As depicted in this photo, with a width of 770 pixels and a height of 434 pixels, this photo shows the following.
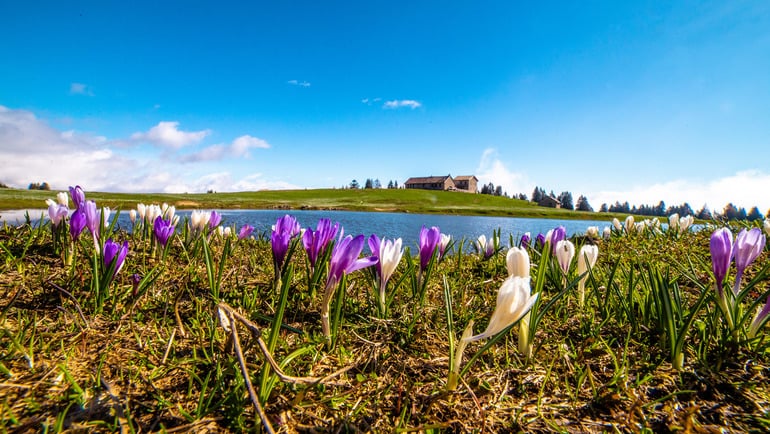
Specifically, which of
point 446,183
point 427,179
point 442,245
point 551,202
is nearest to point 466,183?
point 446,183

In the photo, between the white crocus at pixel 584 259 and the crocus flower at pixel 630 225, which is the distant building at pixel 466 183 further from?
the white crocus at pixel 584 259

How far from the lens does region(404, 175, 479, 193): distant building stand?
9200 centimetres

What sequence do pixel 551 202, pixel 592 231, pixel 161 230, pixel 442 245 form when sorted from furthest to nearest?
1. pixel 551 202
2. pixel 592 231
3. pixel 442 245
4. pixel 161 230

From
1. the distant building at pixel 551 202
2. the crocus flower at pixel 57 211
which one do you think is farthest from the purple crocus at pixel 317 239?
the distant building at pixel 551 202

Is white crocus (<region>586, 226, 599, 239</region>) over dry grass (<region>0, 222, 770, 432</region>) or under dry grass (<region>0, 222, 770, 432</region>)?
over

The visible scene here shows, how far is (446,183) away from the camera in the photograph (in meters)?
91.6

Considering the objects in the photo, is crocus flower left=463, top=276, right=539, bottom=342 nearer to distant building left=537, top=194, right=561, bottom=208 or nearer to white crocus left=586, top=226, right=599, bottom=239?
white crocus left=586, top=226, right=599, bottom=239

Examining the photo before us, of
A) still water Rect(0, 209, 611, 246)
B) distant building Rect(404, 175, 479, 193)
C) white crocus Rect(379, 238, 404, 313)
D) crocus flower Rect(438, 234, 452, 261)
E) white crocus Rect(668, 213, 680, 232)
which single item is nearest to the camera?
white crocus Rect(379, 238, 404, 313)

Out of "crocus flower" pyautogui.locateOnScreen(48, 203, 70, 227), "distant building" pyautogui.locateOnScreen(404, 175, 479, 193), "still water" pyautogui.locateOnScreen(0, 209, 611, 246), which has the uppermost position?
"distant building" pyautogui.locateOnScreen(404, 175, 479, 193)

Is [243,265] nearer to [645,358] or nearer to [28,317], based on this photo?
[28,317]

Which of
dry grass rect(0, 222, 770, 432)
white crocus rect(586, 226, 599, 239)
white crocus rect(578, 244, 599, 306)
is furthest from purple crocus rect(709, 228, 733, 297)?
white crocus rect(586, 226, 599, 239)

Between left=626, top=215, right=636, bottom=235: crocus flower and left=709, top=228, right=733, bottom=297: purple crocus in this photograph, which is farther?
left=626, top=215, right=636, bottom=235: crocus flower

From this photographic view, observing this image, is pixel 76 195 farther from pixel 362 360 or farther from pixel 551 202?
pixel 551 202

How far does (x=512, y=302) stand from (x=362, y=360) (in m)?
0.66
